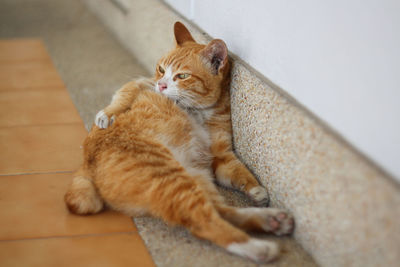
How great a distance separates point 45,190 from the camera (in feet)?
6.22

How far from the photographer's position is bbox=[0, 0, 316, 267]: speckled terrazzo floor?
1521 millimetres

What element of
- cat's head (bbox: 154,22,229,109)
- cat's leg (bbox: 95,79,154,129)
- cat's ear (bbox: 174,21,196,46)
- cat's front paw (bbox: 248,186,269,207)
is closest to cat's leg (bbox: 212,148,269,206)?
cat's front paw (bbox: 248,186,269,207)

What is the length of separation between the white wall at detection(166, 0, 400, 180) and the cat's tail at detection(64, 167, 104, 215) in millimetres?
853

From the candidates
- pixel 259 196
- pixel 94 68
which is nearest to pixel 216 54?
pixel 259 196

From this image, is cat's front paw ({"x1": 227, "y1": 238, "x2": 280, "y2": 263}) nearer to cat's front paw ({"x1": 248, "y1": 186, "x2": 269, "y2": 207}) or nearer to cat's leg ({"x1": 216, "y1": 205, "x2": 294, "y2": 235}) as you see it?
cat's leg ({"x1": 216, "y1": 205, "x2": 294, "y2": 235})

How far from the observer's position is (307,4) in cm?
146

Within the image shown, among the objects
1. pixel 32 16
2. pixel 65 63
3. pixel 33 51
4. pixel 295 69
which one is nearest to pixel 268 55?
pixel 295 69

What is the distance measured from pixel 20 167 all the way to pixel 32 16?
2.66 metres

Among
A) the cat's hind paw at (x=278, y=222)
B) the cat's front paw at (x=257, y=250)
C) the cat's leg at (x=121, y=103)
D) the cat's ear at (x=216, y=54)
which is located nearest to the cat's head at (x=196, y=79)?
the cat's ear at (x=216, y=54)

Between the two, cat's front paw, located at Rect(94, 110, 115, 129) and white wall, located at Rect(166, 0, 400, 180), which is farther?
cat's front paw, located at Rect(94, 110, 115, 129)

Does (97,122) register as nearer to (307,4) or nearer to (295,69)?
(295,69)

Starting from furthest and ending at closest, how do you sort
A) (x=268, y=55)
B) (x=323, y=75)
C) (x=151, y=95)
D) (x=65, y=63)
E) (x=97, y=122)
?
(x=65, y=63) < (x=151, y=95) < (x=97, y=122) < (x=268, y=55) < (x=323, y=75)

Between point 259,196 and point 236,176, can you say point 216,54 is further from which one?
point 259,196

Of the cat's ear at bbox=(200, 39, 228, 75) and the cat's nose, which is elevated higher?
the cat's ear at bbox=(200, 39, 228, 75)
